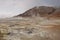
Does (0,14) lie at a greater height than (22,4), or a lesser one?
lesser

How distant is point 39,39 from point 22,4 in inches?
66.6

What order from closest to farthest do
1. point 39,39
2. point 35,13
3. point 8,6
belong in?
point 39,39 < point 35,13 < point 8,6

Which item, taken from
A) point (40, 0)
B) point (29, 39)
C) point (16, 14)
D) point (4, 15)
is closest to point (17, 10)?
point (16, 14)

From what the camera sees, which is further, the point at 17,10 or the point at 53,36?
the point at 17,10

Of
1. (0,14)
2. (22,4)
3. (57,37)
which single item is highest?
(22,4)

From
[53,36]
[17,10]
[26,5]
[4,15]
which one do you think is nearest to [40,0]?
[26,5]

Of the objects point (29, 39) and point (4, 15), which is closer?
point (29, 39)

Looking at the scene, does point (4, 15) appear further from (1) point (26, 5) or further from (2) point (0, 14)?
(1) point (26, 5)

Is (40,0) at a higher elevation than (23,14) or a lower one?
higher

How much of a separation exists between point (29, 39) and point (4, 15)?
168 cm

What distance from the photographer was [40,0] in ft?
9.33

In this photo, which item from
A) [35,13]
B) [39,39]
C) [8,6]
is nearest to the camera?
[39,39]

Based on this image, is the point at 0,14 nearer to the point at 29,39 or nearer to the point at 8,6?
the point at 8,6

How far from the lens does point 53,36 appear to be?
1.37m
